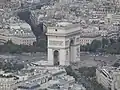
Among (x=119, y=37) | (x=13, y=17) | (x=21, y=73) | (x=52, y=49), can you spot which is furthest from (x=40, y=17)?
(x=21, y=73)

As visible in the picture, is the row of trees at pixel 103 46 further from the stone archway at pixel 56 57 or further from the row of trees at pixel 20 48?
the stone archway at pixel 56 57

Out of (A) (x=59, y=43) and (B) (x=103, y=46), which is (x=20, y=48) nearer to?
(B) (x=103, y=46)

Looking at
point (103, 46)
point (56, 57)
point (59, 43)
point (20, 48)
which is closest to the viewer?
point (59, 43)

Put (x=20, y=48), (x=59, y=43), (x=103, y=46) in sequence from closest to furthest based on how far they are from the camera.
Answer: (x=59, y=43) < (x=20, y=48) < (x=103, y=46)

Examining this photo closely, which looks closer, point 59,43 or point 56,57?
point 59,43

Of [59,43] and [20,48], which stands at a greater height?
[59,43]

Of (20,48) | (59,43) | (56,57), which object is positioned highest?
(59,43)

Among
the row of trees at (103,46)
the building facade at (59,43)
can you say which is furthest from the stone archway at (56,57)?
the row of trees at (103,46)

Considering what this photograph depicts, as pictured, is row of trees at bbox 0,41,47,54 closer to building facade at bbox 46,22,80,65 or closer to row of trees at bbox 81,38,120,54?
row of trees at bbox 81,38,120,54

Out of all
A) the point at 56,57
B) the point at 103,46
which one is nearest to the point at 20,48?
the point at 56,57
